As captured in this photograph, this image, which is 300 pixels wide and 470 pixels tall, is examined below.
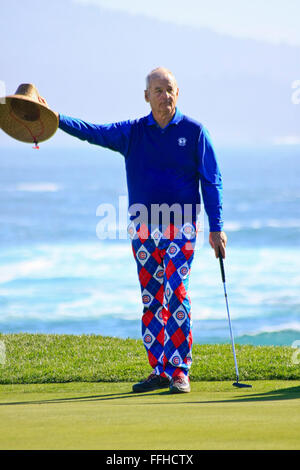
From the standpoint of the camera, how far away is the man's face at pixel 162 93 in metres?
5.57

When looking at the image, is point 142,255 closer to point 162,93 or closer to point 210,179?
point 210,179

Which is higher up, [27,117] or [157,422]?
[27,117]

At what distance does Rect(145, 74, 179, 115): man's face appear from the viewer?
18.3 ft

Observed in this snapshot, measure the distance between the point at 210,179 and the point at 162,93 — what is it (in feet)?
1.86

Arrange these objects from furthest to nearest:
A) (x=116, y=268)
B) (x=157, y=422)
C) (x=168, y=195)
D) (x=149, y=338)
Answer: (x=116, y=268), (x=149, y=338), (x=168, y=195), (x=157, y=422)

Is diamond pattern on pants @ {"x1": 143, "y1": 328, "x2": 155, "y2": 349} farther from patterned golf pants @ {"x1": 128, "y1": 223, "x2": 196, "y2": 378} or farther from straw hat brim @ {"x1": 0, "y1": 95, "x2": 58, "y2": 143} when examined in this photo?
straw hat brim @ {"x1": 0, "y1": 95, "x2": 58, "y2": 143}

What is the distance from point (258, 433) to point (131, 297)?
21.6 m

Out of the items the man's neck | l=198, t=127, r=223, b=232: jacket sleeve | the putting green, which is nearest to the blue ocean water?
l=198, t=127, r=223, b=232: jacket sleeve

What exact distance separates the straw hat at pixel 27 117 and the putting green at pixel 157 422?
1.57 metres

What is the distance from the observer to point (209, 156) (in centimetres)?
562

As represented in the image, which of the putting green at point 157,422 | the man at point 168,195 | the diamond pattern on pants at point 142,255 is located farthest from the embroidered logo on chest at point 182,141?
the putting green at point 157,422

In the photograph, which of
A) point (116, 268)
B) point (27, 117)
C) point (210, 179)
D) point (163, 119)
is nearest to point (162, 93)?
point (163, 119)

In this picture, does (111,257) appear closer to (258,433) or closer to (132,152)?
(132,152)

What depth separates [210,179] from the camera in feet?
18.4
